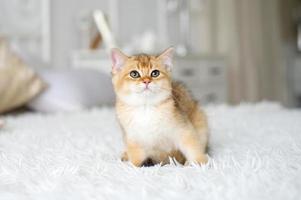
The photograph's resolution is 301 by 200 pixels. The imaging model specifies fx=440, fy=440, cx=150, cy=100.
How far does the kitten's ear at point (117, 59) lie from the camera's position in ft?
2.99

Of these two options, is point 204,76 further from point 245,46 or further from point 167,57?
point 167,57

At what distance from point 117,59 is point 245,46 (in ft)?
9.78

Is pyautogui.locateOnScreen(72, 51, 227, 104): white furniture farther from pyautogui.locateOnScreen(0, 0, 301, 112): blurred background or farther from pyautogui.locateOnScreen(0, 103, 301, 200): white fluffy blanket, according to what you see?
pyautogui.locateOnScreen(0, 103, 301, 200): white fluffy blanket

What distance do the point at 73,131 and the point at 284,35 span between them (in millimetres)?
3555

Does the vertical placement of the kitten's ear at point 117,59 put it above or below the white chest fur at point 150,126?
above

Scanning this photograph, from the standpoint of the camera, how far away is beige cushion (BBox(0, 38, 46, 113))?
183 centimetres

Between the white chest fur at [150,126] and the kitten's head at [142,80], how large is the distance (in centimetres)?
2

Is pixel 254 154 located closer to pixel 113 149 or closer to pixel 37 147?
pixel 113 149

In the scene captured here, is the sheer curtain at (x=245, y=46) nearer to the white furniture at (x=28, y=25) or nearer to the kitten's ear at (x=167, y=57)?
the white furniture at (x=28, y=25)

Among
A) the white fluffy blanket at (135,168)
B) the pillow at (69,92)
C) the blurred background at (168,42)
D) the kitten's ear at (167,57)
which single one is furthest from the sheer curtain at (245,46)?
the kitten's ear at (167,57)

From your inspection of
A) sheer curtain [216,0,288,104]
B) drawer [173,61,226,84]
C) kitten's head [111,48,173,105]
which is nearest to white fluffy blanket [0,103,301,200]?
kitten's head [111,48,173,105]

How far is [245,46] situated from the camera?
3746mm

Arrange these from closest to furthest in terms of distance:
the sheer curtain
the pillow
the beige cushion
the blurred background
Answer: the beige cushion → the pillow → the blurred background → the sheer curtain

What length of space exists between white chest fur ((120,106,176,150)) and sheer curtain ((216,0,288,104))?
2810 mm
